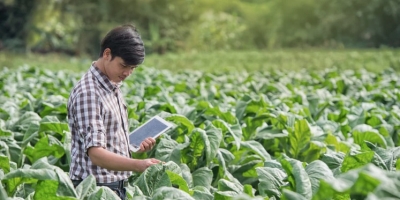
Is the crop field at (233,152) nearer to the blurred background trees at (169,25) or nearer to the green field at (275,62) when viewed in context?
the green field at (275,62)

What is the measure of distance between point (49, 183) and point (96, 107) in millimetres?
731

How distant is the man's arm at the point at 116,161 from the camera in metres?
3.36

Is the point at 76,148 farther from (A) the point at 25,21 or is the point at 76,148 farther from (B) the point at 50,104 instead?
(A) the point at 25,21

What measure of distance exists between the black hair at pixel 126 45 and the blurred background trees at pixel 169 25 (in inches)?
1258

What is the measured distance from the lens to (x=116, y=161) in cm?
337

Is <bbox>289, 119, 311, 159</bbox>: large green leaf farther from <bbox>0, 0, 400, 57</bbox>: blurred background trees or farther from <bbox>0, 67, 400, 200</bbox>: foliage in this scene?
<bbox>0, 0, 400, 57</bbox>: blurred background trees

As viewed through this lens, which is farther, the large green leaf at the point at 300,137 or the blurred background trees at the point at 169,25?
the blurred background trees at the point at 169,25

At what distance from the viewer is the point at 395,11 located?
34125 millimetres

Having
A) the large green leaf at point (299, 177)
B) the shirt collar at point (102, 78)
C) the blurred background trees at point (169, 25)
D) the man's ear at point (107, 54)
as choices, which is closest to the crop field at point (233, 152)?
the large green leaf at point (299, 177)

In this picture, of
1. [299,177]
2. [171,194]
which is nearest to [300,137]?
[299,177]

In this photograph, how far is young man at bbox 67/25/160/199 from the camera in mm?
3379

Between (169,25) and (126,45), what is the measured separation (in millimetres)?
35763

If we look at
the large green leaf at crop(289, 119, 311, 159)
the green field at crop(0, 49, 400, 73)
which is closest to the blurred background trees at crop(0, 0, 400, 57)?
Answer: the green field at crop(0, 49, 400, 73)

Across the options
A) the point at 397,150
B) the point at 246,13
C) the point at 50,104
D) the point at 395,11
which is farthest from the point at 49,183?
the point at 246,13
